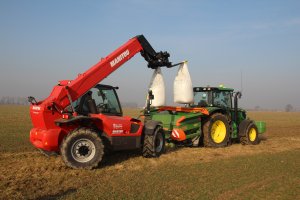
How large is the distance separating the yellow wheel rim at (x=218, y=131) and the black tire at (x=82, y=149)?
6069mm

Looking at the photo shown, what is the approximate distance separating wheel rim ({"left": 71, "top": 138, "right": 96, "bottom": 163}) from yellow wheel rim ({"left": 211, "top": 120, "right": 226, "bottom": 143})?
614 cm

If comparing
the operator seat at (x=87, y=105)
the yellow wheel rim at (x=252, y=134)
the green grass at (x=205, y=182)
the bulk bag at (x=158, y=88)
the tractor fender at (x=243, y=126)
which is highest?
the bulk bag at (x=158, y=88)

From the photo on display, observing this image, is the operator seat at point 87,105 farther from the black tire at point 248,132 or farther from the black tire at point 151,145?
the black tire at point 248,132

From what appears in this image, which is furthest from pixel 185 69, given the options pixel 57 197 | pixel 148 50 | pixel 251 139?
pixel 57 197

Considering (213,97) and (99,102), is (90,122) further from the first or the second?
(213,97)

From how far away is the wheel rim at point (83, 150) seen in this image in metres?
7.96

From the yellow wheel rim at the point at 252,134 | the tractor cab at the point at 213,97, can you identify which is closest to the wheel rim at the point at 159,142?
the tractor cab at the point at 213,97

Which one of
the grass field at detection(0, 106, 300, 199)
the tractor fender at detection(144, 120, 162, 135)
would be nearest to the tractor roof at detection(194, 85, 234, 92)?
the grass field at detection(0, 106, 300, 199)

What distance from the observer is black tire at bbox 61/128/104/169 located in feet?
25.7

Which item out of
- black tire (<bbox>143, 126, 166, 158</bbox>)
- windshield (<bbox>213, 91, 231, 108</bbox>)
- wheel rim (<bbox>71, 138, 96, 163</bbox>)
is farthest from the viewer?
windshield (<bbox>213, 91, 231, 108</bbox>)

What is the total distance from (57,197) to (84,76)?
12.2ft

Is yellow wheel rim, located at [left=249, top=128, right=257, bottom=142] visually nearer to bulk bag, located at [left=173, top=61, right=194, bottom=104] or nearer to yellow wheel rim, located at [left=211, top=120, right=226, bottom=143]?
yellow wheel rim, located at [left=211, top=120, right=226, bottom=143]

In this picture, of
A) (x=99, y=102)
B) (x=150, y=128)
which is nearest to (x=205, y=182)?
(x=150, y=128)

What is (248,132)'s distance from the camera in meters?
14.0
